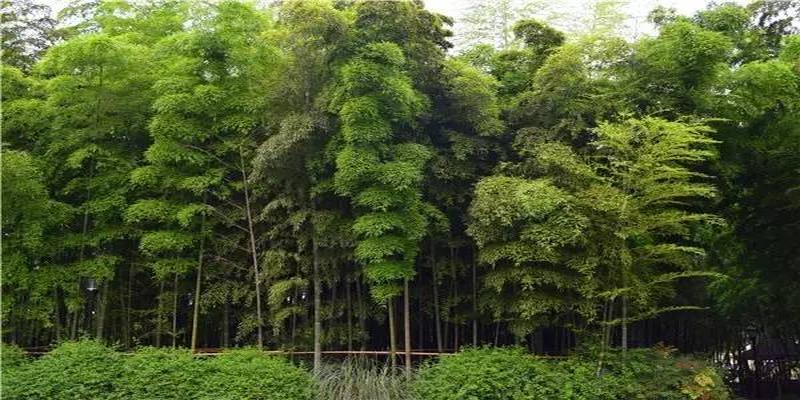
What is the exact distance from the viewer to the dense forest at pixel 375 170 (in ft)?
22.9

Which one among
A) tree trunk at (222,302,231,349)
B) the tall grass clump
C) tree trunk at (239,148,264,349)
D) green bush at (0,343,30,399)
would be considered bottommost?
the tall grass clump

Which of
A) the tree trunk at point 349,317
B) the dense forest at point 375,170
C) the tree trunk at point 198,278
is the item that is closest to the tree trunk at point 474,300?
the dense forest at point 375,170

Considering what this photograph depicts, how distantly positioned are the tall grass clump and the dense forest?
28 cm

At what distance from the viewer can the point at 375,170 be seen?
23.0 ft

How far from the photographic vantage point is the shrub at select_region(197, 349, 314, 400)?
6895 millimetres

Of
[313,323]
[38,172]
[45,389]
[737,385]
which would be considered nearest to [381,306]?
[313,323]


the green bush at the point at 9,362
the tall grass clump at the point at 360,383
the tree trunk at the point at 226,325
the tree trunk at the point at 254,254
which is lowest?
the tall grass clump at the point at 360,383

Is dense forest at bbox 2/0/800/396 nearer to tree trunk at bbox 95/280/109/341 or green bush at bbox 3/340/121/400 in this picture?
tree trunk at bbox 95/280/109/341

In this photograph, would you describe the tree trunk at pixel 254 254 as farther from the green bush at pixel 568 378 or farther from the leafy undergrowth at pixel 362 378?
the green bush at pixel 568 378

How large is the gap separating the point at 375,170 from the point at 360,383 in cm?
231

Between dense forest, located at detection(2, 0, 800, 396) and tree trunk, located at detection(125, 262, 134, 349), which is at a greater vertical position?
dense forest, located at detection(2, 0, 800, 396)

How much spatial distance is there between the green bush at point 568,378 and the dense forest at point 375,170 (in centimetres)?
32

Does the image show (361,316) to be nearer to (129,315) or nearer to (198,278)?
(198,278)

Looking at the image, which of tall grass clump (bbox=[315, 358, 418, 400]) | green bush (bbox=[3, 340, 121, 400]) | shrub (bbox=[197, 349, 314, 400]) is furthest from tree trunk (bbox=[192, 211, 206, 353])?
tall grass clump (bbox=[315, 358, 418, 400])
